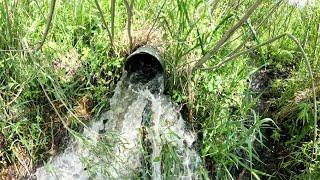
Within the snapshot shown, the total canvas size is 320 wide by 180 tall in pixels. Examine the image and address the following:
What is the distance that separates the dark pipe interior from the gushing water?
0.02 metres

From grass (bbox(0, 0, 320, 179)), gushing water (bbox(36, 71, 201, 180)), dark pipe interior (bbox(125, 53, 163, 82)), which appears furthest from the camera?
dark pipe interior (bbox(125, 53, 163, 82))

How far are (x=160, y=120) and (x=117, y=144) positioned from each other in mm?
297

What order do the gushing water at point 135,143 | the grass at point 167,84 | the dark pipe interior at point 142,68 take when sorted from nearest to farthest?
the gushing water at point 135,143 → the grass at point 167,84 → the dark pipe interior at point 142,68

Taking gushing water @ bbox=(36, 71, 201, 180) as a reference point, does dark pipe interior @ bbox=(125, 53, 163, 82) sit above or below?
above

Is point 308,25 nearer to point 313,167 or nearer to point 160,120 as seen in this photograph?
point 313,167

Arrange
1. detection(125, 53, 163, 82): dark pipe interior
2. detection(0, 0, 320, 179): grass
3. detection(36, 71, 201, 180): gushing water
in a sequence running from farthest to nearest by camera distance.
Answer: detection(125, 53, 163, 82): dark pipe interior
detection(0, 0, 320, 179): grass
detection(36, 71, 201, 180): gushing water

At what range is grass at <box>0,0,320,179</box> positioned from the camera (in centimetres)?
272

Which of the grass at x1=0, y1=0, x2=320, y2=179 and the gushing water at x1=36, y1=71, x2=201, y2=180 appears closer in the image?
the gushing water at x1=36, y1=71, x2=201, y2=180

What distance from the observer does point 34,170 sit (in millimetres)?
2764

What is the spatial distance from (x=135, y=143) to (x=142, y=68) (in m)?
0.48

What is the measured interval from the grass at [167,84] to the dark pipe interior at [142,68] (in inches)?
2.7

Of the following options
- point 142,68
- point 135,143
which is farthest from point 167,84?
point 135,143

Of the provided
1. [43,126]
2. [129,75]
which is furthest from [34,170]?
[129,75]

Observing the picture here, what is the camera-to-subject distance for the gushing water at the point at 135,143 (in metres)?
2.51
